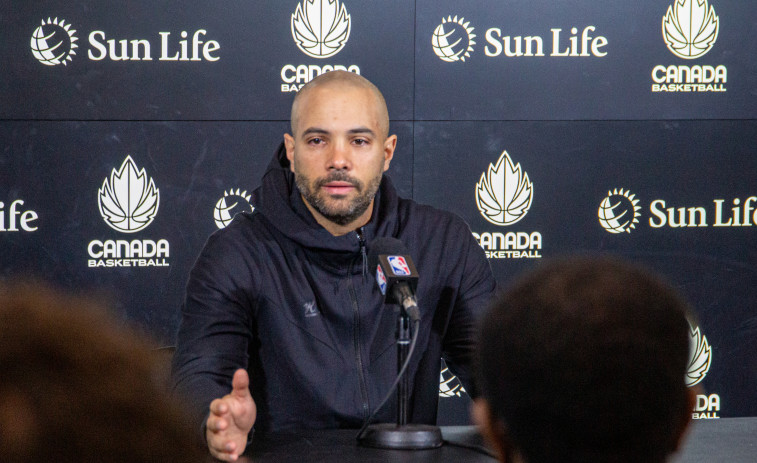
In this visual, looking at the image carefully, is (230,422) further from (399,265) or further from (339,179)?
(339,179)

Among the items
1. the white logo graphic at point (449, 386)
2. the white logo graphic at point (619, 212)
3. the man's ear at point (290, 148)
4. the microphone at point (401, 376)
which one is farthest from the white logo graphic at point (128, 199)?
the microphone at point (401, 376)

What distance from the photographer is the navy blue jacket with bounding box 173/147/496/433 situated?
73.2 inches

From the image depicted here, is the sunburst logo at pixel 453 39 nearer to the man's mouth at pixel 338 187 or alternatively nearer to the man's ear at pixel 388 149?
the man's ear at pixel 388 149

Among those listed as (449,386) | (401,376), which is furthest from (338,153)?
(449,386)

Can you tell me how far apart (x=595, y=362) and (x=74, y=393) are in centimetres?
40

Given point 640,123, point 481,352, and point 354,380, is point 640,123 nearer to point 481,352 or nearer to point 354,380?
point 354,380

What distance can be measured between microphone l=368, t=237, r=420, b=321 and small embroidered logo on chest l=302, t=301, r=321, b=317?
15.3 inches

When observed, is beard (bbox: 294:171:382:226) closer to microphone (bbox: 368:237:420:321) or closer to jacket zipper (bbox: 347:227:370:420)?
jacket zipper (bbox: 347:227:370:420)

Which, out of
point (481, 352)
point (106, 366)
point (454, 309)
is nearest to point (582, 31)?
point (454, 309)

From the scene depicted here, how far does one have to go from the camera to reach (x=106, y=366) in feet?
1.26

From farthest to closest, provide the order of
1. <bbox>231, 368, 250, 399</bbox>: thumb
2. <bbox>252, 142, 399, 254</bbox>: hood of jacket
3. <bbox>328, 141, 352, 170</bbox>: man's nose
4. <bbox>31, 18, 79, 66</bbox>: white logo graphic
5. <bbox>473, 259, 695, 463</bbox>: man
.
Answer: <bbox>31, 18, 79, 66</bbox>: white logo graphic, <bbox>328, 141, 352, 170</bbox>: man's nose, <bbox>252, 142, 399, 254</bbox>: hood of jacket, <bbox>231, 368, 250, 399</bbox>: thumb, <bbox>473, 259, 695, 463</bbox>: man

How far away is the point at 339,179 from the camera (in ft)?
6.80

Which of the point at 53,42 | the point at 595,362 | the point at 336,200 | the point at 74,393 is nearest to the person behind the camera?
the point at 74,393

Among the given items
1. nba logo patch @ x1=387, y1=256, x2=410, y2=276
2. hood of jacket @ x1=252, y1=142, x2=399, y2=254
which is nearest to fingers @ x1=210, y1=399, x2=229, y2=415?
Result: nba logo patch @ x1=387, y1=256, x2=410, y2=276
